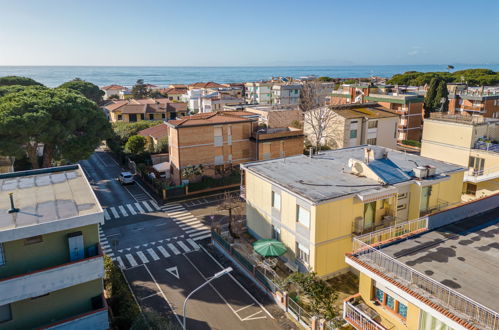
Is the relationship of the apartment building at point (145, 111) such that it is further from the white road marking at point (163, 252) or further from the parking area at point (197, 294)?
the parking area at point (197, 294)

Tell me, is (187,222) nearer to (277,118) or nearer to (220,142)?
(220,142)

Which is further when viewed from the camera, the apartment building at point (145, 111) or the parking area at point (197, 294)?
the apartment building at point (145, 111)

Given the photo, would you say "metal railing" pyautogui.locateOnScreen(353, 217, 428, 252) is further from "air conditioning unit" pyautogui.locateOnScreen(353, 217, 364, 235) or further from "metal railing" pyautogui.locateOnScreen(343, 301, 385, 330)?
"metal railing" pyautogui.locateOnScreen(343, 301, 385, 330)

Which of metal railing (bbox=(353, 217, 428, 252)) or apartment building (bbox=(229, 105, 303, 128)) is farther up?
apartment building (bbox=(229, 105, 303, 128))

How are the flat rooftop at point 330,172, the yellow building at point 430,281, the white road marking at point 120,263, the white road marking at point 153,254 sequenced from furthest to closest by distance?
the white road marking at point 153,254
the white road marking at point 120,263
the flat rooftop at point 330,172
the yellow building at point 430,281

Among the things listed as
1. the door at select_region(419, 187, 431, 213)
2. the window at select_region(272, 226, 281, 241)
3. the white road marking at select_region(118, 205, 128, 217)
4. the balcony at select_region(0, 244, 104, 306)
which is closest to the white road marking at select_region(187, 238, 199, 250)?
the window at select_region(272, 226, 281, 241)

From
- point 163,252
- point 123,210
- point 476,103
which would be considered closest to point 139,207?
point 123,210

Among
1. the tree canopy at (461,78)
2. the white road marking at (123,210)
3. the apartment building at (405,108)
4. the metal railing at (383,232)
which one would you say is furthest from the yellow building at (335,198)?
the tree canopy at (461,78)
